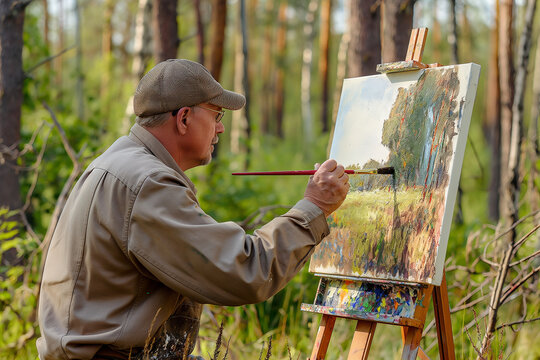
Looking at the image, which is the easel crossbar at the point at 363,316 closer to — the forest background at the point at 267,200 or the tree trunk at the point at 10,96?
the forest background at the point at 267,200

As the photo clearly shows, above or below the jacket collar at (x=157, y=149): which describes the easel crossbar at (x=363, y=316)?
below

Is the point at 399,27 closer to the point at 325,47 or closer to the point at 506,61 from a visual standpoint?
the point at 506,61

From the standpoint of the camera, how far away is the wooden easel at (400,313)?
238 centimetres

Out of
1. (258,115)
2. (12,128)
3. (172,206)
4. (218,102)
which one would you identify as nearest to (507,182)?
(218,102)

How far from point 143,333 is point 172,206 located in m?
0.41

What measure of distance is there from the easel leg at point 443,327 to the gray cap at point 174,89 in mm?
1116

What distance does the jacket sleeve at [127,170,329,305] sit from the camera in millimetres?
1878

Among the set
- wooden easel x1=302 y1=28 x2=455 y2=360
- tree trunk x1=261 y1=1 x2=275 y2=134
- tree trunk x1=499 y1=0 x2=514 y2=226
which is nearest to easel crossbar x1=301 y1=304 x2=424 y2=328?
wooden easel x1=302 y1=28 x2=455 y2=360

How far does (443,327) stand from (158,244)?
1195 mm

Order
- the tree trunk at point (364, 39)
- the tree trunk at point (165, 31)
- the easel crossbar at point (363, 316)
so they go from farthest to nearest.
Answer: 1. the tree trunk at point (165, 31)
2. the tree trunk at point (364, 39)
3. the easel crossbar at point (363, 316)

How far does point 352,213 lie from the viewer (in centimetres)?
274

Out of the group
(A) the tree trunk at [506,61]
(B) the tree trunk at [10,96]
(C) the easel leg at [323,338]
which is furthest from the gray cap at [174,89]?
(A) the tree trunk at [506,61]

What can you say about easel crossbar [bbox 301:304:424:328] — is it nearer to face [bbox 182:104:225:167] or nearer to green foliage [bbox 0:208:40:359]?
face [bbox 182:104:225:167]

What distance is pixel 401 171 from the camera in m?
2.61
